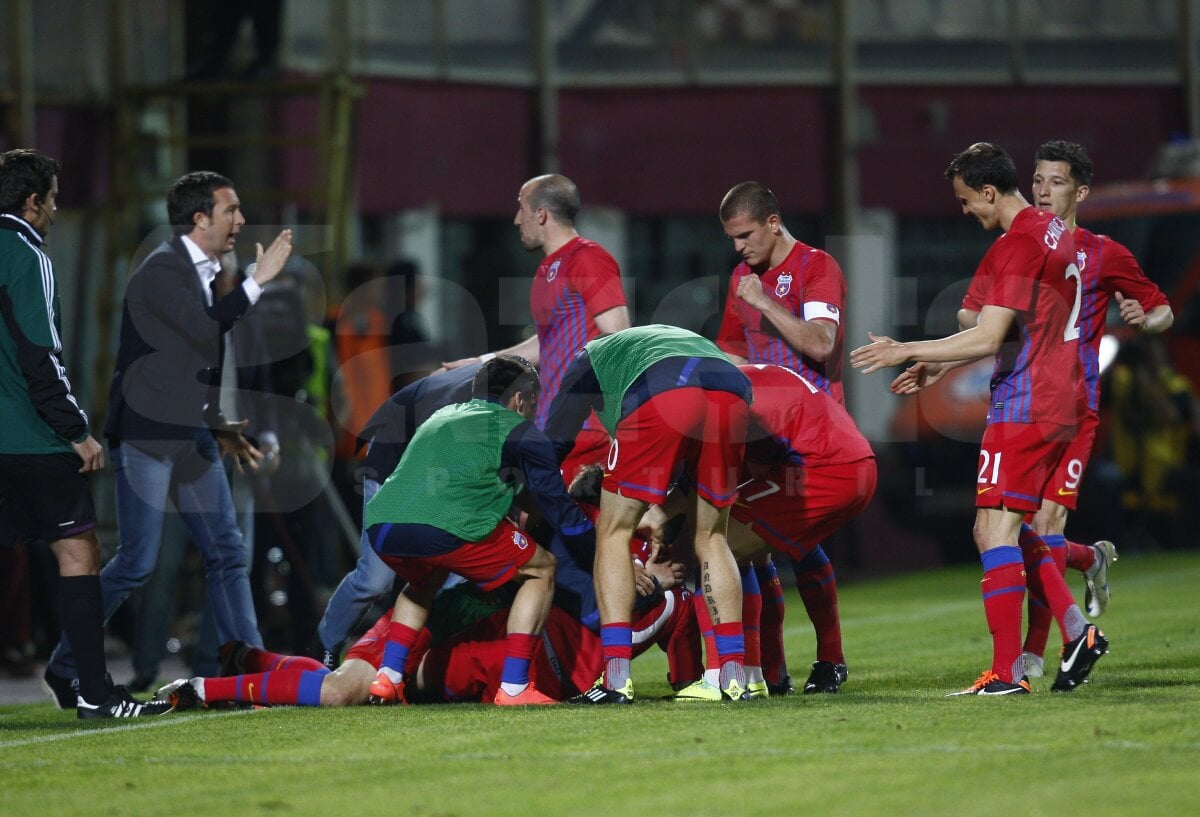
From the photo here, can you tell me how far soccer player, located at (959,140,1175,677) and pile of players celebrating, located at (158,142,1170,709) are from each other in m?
0.01

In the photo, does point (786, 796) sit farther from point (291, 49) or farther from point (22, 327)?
point (291, 49)

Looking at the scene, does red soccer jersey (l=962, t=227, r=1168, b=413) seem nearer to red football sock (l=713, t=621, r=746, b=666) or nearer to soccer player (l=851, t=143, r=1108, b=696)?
soccer player (l=851, t=143, r=1108, b=696)

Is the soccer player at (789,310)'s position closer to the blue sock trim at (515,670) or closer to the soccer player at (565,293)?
the soccer player at (565,293)

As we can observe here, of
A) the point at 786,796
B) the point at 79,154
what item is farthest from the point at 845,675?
the point at 79,154

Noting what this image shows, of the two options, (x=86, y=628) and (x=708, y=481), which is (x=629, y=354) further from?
(x=86, y=628)

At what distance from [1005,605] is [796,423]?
1.12 meters

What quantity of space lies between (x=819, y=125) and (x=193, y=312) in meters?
12.3

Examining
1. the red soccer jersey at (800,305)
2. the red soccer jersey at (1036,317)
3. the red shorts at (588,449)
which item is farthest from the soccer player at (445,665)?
the red soccer jersey at (1036,317)

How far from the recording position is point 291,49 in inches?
687

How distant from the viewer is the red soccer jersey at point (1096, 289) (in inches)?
326

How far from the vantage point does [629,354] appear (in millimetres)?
7906

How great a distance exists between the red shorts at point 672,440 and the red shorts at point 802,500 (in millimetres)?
441

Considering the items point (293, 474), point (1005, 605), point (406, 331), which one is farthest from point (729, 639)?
point (406, 331)

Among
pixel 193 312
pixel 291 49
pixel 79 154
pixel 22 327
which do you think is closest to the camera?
pixel 22 327
